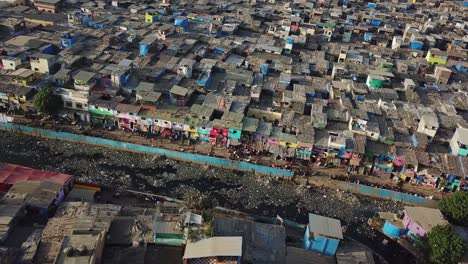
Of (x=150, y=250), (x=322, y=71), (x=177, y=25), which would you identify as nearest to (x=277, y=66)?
(x=322, y=71)

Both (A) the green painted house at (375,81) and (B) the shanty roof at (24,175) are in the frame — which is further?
(A) the green painted house at (375,81)

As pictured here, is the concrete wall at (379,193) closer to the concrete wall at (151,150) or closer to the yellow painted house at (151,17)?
the concrete wall at (151,150)

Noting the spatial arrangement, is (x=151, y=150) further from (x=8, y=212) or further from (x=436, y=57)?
(x=436, y=57)

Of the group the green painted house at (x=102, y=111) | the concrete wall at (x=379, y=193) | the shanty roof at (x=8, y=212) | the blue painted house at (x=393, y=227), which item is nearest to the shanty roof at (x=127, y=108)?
the green painted house at (x=102, y=111)

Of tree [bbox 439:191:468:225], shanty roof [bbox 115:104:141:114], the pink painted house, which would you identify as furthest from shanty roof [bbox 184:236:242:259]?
shanty roof [bbox 115:104:141:114]

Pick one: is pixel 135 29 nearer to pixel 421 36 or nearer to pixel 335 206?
pixel 335 206

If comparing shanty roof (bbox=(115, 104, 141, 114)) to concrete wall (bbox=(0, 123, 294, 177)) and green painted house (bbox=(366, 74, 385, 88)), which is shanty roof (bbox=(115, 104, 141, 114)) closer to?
concrete wall (bbox=(0, 123, 294, 177))
